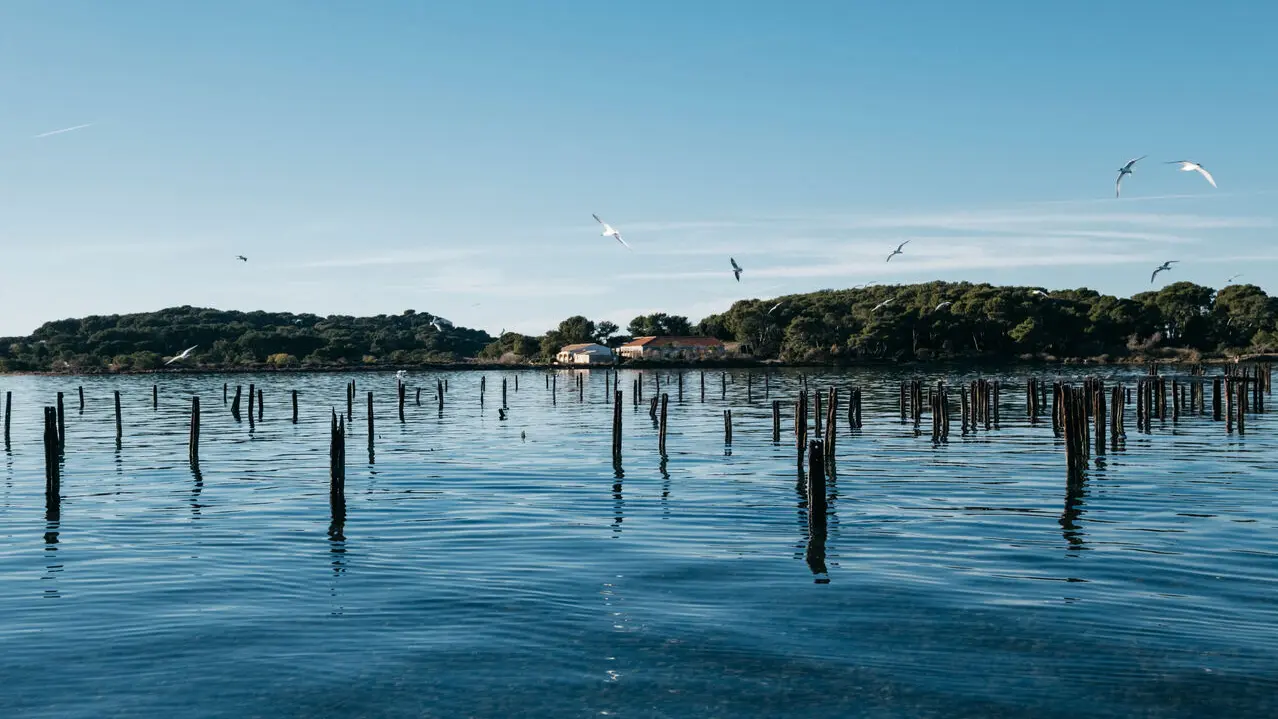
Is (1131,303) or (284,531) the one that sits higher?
(1131,303)

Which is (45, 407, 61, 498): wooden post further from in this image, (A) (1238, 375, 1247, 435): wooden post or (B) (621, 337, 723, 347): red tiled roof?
(B) (621, 337, 723, 347): red tiled roof

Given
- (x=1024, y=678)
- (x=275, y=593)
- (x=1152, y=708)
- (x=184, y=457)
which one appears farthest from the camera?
(x=184, y=457)

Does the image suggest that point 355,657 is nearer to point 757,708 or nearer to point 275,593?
point 275,593

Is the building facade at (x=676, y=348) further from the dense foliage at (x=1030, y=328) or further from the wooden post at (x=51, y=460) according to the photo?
the wooden post at (x=51, y=460)

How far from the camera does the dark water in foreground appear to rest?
13.3m

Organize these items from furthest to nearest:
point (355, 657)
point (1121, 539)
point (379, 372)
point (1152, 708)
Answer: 1. point (379, 372)
2. point (1121, 539)
3. point (355, 657)
4. point (1152, 708)

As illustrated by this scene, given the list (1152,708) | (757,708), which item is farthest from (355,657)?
(1152,708)

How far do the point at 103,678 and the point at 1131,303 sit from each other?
176 metres

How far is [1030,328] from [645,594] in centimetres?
15505

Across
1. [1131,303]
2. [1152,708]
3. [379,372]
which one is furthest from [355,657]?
[1131,303]

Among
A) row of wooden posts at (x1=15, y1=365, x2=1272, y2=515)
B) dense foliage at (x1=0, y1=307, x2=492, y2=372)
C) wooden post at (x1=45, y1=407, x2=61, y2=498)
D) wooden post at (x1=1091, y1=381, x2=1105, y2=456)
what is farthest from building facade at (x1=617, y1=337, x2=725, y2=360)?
wooden post at (x1=45, y1=407, x2=61, y2=498)

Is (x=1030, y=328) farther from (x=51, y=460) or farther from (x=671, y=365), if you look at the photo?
(x=51, y=460)

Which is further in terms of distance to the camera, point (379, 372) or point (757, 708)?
point (379, 372)

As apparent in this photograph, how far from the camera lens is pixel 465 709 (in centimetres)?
1288
